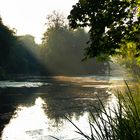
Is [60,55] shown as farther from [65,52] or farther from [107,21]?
[107,21]

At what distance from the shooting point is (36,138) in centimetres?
1494

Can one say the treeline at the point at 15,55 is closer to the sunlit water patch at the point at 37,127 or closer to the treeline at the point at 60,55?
the treeline at the point at 60,55

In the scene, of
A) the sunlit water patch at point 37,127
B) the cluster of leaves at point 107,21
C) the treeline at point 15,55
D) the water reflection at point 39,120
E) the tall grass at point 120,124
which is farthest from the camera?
the treeline at point 15,55

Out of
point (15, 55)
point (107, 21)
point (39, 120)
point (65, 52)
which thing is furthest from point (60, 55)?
point (107, 21)

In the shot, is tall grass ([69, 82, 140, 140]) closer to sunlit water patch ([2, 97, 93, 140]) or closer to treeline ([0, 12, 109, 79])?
sunlit water patch ([2, 97, 93, 140])

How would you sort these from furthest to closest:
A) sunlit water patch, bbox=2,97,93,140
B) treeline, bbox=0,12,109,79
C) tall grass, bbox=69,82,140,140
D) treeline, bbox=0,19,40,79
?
1. treeline, bbox=0,12,109,79
2. treeline, bbox=0,19,40,79
3. sunlit water patch, bbox=2,97,93,140
4. tall grass, bbox=69,82,140,140

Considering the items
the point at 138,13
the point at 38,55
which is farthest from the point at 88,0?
the point at 38,55

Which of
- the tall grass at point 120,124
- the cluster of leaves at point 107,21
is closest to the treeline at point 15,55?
the cluster of leaves at point 107,21

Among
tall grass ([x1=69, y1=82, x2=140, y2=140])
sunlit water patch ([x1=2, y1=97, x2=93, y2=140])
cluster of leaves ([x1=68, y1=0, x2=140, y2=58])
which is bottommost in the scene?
sunlit water patch ([x1=2, y1=97, x2=93, y2=140])

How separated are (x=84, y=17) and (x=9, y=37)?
180 ft

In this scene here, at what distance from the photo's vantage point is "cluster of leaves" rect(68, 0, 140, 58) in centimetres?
721

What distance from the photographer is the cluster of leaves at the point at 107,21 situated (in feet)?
23.7

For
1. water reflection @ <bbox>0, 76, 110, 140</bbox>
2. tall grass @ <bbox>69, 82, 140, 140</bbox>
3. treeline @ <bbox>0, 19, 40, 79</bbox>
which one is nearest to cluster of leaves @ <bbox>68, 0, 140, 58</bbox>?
tall grass @ <bbox>69, 82, 140, 140</bbox>

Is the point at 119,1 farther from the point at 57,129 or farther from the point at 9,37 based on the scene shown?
the point at 9,37
